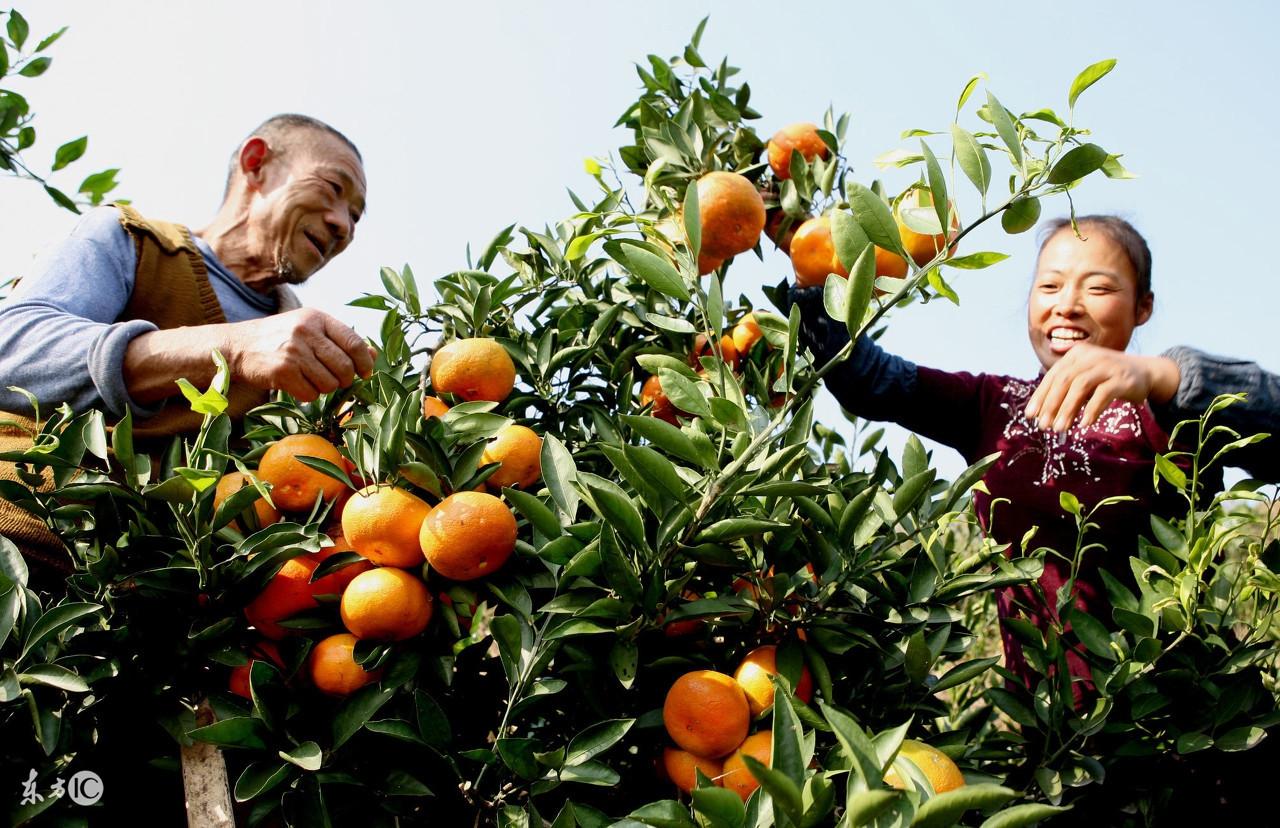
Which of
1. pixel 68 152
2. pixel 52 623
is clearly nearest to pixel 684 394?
pixel 52 623

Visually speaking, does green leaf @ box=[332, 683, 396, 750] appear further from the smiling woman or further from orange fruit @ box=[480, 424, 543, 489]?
the smiling woman

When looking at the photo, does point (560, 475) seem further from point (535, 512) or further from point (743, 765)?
point (743, 765)

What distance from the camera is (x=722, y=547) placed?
1062mm

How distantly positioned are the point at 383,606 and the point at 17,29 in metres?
1.91

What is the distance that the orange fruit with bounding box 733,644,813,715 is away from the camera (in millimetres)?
1074

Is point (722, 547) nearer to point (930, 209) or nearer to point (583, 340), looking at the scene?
point (930, 209)

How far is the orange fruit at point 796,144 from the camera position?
1.75 metres

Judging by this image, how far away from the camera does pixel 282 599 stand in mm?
1183

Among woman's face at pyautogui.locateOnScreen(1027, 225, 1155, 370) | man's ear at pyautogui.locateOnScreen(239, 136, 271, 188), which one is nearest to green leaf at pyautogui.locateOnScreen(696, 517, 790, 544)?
woman's face at pyautogui.locateOnScreen(1027, 225, 1155, 370)

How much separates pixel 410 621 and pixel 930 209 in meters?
0.75

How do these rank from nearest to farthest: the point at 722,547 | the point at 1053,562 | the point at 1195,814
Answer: the point at 722,547, the point at 1195,814, the point at 1053,562

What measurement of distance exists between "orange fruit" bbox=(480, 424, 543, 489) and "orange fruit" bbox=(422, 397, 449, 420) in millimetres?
99

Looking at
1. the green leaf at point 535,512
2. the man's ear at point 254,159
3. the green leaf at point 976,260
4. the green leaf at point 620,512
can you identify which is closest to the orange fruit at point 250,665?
the green leaf at point 535,512

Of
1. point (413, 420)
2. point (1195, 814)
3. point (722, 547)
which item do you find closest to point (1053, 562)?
point (1195, 814)
